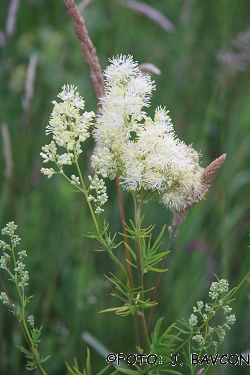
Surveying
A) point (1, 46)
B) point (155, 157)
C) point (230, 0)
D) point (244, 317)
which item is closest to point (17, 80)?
point (1, 46)

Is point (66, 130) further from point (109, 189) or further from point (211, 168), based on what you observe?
point (109, 189)

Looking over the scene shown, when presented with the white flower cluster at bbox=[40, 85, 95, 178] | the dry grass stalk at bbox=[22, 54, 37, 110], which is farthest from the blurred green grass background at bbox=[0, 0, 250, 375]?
the white flower cluster at bbox=[40, 85, 95, 178]

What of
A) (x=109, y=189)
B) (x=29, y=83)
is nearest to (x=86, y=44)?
(x=29, y=83)

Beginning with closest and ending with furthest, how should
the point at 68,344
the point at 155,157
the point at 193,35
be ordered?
the point at 155,157 → the point at 68,344 → the point at 193,35

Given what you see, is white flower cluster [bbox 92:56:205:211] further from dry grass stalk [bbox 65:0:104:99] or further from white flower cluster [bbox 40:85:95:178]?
dry grass stalk [bbox 65:0:104:99]

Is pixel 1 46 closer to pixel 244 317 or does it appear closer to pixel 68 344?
pixel 68 344

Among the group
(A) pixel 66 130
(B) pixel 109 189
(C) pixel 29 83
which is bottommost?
(A) pixel 66 130

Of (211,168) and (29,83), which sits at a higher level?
(29,83)
